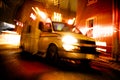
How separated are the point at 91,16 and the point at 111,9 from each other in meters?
2.80

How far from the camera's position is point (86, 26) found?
17500mm

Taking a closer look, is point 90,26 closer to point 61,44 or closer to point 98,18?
point 98,18

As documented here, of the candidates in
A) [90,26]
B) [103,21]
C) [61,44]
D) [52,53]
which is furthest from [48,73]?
[90,26]

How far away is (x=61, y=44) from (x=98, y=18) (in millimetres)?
8348

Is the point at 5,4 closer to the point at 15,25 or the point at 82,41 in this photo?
the point at 15,25

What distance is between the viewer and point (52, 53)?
910cm

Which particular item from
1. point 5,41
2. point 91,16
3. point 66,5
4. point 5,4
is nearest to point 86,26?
point 91,16

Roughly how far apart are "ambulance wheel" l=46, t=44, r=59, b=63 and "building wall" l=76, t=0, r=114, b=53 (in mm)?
6443

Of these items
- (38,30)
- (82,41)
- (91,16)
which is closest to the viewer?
(82,41)

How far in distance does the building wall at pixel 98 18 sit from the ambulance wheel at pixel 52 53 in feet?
21.1

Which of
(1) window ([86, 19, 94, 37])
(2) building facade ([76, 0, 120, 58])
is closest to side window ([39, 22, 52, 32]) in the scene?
(2) building facade ([76, 0, 120, 58])

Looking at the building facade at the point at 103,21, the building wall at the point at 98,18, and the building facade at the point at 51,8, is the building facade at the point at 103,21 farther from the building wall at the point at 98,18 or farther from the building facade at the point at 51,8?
the building facade at the point at 51,8

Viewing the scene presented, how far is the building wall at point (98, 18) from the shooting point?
14648 millimetres

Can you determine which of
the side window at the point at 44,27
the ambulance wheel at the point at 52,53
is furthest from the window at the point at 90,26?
the ambulance wheel at the point at 52,53
